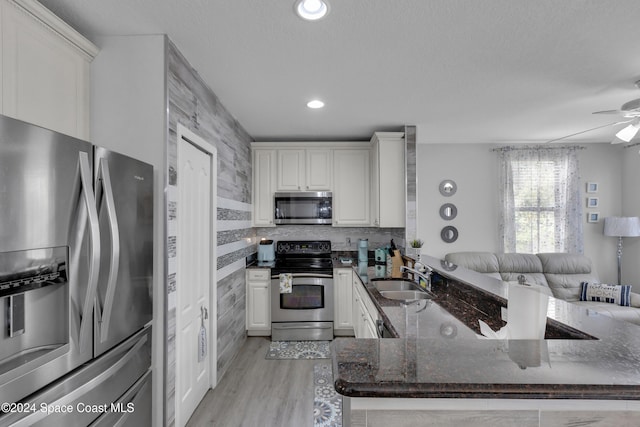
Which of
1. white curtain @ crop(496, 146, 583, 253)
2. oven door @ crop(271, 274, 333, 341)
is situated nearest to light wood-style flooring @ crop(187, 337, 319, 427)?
oven door @ crop(271, 274, 333, 341)

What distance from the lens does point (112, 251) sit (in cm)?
135

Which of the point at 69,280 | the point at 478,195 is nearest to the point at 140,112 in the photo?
the point at 69,280

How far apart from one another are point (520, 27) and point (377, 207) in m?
2.27

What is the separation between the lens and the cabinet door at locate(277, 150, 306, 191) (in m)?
4.14

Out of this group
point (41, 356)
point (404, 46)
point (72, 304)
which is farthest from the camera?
point (404, 46)

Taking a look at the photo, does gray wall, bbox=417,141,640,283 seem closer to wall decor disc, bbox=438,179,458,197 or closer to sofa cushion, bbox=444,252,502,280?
wall decor disc, bbox=438,179,458,197

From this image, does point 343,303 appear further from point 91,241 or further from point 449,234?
point 91,241

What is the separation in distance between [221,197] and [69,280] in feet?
5.84

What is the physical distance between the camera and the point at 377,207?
3.79m

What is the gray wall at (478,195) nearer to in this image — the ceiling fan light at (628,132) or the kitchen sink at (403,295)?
the ceiling fan light at (628,132)

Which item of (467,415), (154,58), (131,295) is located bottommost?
(467,415)

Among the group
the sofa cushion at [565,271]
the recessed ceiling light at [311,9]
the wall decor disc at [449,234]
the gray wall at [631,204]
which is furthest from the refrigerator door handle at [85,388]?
the gray wall at [631,204]

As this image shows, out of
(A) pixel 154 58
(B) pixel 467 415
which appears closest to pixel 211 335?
(A) pixel 154 58

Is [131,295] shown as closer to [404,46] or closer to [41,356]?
[41,356]
